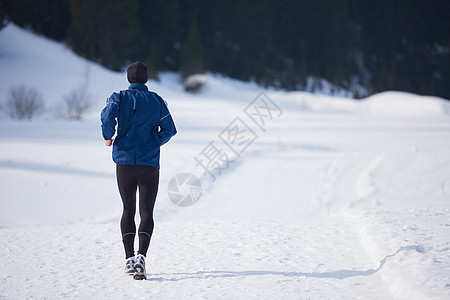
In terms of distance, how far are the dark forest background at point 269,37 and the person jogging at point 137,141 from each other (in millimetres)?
34368

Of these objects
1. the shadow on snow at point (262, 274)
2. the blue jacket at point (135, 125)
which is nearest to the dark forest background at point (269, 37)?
the blue jacket at point (135, 125)

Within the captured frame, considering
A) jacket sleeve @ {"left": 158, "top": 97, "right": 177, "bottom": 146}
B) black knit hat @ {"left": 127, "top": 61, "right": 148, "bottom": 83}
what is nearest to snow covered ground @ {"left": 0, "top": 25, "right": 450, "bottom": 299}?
jacket sleeve @ {"left": 158, "top": 97, "right": 177, "bottom": 146}

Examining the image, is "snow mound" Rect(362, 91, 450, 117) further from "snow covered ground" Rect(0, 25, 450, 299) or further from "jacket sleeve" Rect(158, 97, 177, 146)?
"jacket sleeve" Rect(158, 97, 177, 146)

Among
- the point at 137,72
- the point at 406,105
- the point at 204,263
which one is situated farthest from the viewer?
the point at 406,105

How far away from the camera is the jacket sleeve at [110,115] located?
3279 millimetres

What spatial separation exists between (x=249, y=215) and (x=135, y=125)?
163 inches

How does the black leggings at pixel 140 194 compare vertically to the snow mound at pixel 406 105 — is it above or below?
below

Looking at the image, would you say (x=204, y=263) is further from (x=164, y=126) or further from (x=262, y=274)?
(x=164, y=126)

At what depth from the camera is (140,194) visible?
343cm

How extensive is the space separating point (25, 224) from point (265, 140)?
30.1 feet

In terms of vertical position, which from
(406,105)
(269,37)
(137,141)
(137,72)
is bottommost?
(137,141)

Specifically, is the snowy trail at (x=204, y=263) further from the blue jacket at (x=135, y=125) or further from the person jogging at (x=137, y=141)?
the blue jacket at (x=135, y=125)

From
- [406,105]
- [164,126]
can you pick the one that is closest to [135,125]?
[164,126]

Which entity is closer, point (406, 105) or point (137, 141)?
point (137, 141)
